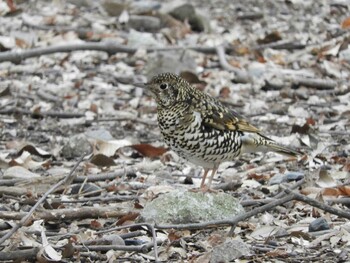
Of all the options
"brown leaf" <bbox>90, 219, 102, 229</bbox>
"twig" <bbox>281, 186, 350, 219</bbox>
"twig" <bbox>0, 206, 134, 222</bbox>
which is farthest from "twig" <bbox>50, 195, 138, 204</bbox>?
"twig" <bbox>281, 186, 350, 219</bbox>

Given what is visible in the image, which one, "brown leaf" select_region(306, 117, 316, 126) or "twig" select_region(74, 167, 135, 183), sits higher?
"twig" select_region(74, 167, 135, 183)

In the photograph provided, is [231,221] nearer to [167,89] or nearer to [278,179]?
[167,89]

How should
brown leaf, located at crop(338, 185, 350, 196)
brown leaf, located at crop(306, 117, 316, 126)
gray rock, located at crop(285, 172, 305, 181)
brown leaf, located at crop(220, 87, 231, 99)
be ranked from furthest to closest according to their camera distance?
brown leaf, located at crop(220, 87, 231, 99) → brown leaf, located at crop(306, 117, 316, 126) → gray rock, located at crop(285, 172, 305, 181) → brown leaf, located at crop(338, 185, 350, 196)

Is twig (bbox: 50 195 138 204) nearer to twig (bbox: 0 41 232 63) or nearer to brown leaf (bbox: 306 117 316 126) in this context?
brown leaf (bbox: 306 117 316 126)

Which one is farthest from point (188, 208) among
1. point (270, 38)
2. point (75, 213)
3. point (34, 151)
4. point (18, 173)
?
point (270, 38)

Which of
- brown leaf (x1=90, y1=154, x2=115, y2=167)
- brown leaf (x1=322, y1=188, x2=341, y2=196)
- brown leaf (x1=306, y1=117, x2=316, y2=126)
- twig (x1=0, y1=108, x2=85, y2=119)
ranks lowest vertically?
twig (x1=0, y1=108, x2=85, y2=119)
